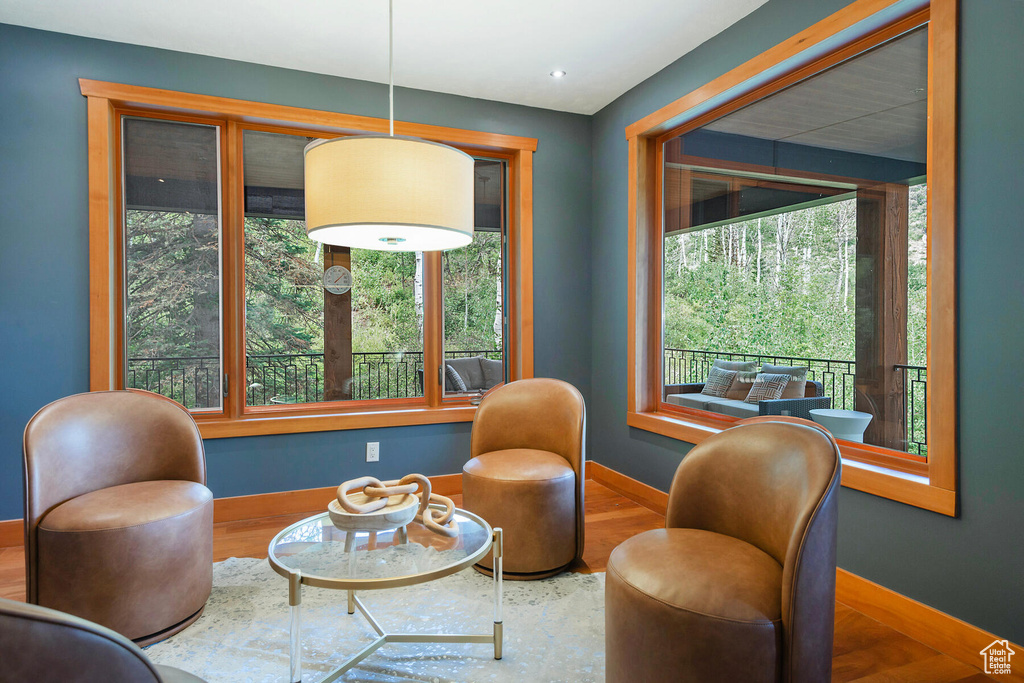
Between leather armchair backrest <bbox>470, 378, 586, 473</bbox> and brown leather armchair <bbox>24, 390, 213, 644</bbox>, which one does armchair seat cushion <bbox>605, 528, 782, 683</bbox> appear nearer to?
leather armchair backrest <bbox>470, 378, 586, 473</bbox>

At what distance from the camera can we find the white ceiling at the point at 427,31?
2.71 metres

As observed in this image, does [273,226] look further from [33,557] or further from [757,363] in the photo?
[757,363]

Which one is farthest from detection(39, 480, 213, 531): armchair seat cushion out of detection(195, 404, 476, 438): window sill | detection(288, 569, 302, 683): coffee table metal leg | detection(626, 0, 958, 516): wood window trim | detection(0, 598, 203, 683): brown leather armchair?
detection(626, 0, 958, 516): wood window trim

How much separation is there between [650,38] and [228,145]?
256 centimetres

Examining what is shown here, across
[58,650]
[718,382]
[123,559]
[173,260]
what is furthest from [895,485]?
[173,260]

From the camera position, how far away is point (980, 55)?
1892 millimetres

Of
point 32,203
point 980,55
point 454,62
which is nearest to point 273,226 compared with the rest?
point 32,203

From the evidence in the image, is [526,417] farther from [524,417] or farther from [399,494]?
[399,494]

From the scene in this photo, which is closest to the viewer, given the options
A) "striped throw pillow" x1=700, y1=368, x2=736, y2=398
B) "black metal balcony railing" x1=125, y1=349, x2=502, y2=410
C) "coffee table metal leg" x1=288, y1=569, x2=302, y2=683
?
"coffee table metal leg" x1=288, y1=569, x2=302, y2=683

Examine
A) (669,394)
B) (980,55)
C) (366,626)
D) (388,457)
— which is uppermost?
(980,55)

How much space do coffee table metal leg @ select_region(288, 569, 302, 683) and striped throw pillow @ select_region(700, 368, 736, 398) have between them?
2.49 meters

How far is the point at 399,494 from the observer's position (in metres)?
1.97

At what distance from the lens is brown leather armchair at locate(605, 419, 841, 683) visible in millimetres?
1361

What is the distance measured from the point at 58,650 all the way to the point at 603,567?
2.34 m
